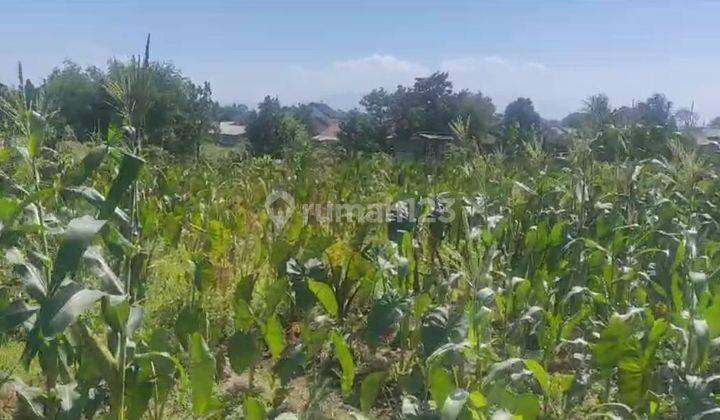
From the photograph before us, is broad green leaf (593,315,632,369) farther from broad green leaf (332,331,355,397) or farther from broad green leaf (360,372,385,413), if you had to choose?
broad green leaf (332,331,355,397)

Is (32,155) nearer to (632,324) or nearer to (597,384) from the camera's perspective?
(632,324)

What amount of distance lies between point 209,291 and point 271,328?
1.31m

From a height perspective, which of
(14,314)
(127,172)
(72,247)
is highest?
(127,172)

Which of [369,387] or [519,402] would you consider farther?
[369,387]

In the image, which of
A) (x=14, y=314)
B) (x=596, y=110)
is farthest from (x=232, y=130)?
(x=14, y=314)

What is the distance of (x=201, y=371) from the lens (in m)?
1.86

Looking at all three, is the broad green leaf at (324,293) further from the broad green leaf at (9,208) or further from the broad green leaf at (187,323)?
the broad green leaf at (9,208)

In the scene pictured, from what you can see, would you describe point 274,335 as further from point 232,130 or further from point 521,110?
point 232,130

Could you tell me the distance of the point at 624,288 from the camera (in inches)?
124

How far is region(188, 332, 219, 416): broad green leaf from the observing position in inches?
73.0

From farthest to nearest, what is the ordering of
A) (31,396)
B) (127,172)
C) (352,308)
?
(352,308) < (31,396) < (127,172)

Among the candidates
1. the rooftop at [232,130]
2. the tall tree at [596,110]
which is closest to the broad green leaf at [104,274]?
the tall tree at [596,110]

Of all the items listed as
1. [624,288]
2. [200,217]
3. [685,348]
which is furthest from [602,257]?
[200,217]

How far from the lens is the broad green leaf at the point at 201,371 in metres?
1.85
